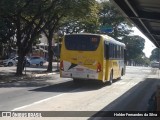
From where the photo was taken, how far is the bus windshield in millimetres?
24572

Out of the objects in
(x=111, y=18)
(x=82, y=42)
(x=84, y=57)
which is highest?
(x=111, y=18)

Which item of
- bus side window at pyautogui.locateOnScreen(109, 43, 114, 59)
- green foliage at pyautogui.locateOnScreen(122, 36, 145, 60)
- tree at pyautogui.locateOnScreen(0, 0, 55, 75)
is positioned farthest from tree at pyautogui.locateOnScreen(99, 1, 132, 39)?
bus side window at pyautogui.locateOnScreen(109, 43, 114, 59)

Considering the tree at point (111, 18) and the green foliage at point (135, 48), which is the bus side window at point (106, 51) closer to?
the tree at point (111, 18)

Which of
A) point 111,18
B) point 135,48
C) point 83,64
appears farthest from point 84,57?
point 135,48

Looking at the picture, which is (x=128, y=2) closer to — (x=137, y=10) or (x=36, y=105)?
(x=137, y=10)

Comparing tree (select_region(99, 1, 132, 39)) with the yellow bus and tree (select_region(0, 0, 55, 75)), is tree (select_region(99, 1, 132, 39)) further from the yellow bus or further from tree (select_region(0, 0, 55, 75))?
the yellow bus

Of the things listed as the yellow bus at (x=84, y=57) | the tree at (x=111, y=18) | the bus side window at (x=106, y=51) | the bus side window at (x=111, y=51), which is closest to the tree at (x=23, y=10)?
the yellow bus at (x=84, y=57)

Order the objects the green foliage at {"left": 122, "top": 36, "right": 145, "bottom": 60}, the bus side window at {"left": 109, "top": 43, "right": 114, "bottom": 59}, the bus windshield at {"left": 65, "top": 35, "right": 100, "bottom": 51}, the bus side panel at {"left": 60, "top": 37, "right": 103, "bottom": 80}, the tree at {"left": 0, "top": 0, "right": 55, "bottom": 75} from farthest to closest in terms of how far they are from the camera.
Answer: the green foliage at {"left": 122, "top": 36, "right": 145, "bottom": 60}, the tree at {"left": 0, "top": 0, "right": 55, "bottom": 75}, the bus side window at {"left": 109, "top": 43, "right": 114, "bottom": 59}, the bus windshield at {"left": 65, "top": 35, "right": 100, "bottom": 51}, the bus side panel at {"left": 60, "top": 37, "right": 103, "bottom": 80}

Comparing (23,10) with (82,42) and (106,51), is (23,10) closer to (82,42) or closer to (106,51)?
(82,42)

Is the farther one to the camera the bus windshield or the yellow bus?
the bus windshield

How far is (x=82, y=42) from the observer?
24.8 meters

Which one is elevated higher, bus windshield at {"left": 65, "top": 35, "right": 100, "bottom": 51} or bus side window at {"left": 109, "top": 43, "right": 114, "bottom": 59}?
bus windshield at {"left": 65, "top": 35, "right": 100, "bottom": 51}

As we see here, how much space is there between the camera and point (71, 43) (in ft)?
82.1

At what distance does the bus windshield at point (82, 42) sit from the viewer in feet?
80.6
